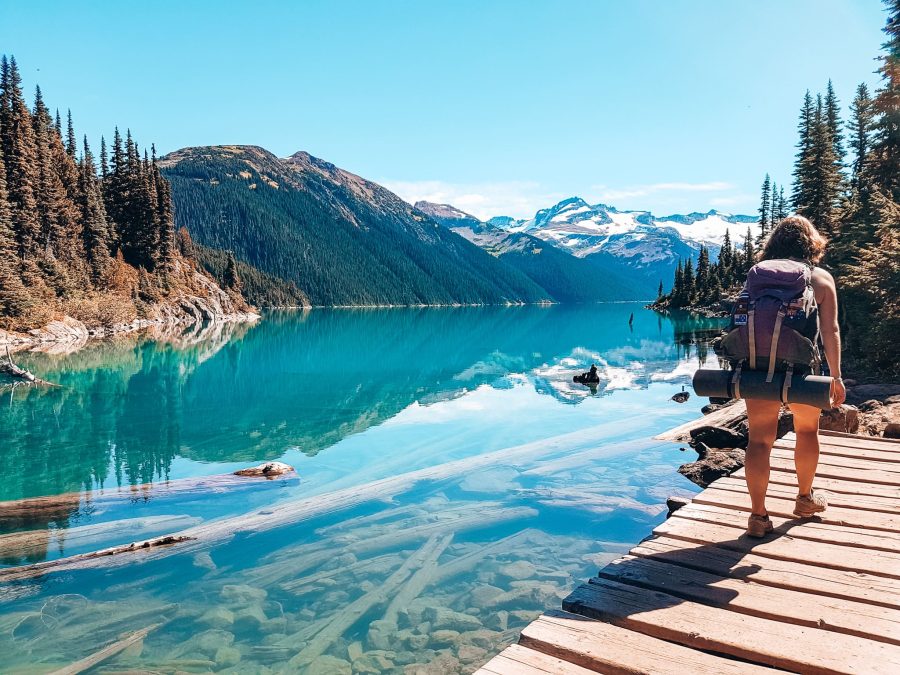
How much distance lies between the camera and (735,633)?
12.6ft

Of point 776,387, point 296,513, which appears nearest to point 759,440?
point 776,387

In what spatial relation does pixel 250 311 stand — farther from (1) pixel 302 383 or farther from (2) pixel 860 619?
(2) pixel 860 619

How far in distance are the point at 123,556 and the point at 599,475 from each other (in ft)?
35.3

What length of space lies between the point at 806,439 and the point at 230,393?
29.3 metres

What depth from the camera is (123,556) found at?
10086 mm

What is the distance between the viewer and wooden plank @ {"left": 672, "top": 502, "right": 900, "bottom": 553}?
5.38m

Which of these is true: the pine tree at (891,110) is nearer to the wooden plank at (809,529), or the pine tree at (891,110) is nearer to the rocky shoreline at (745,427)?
the rocky shoreline at (745,427)

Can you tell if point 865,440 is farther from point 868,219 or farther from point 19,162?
point 19,162

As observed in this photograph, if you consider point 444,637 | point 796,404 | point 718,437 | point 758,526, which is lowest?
point 444,637

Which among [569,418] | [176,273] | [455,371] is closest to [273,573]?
[569,418]

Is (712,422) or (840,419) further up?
(840,419)

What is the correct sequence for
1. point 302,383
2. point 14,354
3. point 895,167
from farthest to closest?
1. point 14,354
2. point 302,383
3. point 895,167

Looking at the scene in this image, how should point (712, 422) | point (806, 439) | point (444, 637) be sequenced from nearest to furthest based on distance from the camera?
point (806, 439) → point (444, 637) → point (712, 422)

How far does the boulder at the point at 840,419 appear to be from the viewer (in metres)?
10.2
